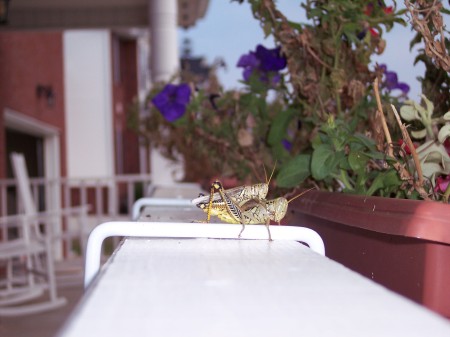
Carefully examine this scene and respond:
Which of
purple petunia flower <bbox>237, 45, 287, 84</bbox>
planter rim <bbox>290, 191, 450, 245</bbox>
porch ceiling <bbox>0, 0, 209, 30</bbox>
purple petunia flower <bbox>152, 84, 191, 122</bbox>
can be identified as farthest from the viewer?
porch ceiling <bbox>0, 0, 209, 30</bbox>

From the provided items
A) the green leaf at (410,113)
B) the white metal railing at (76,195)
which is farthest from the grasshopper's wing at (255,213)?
the white metal railing at (76,195)

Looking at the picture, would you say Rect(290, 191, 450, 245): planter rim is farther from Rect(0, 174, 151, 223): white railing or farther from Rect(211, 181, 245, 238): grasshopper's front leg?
Rect(0, 174, 151, 223): white railing

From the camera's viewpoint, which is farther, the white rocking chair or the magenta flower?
the white rocking chair

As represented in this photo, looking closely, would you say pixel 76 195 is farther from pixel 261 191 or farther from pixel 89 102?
pixel 261 191

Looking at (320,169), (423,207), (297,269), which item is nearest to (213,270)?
(297,269)

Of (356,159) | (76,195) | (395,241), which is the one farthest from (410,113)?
(76,195)

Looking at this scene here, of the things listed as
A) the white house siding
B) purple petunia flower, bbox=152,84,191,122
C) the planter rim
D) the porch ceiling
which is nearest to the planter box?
the planter rim
